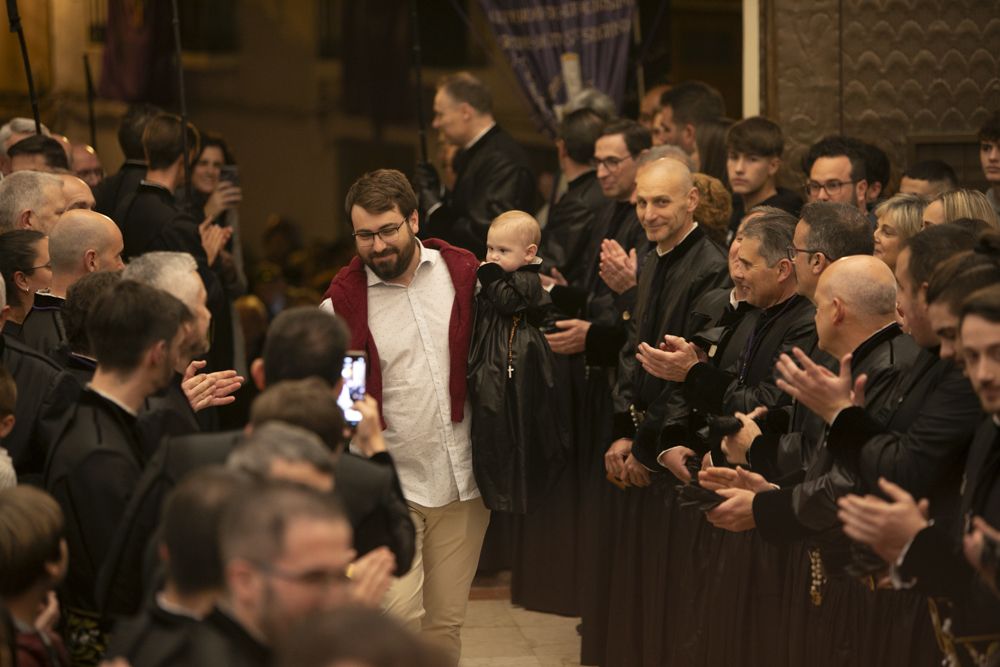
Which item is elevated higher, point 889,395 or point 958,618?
point 889,395

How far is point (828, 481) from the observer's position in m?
4.50

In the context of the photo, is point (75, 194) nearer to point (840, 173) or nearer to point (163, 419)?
point (163, 419)

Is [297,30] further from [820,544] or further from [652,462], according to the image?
[820,544]

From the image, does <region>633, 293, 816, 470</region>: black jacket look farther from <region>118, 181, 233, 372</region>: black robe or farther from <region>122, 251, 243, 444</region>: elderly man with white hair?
<region>118, 181, 233, 372</region>: black robe

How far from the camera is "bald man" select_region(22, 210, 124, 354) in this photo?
5.58 m

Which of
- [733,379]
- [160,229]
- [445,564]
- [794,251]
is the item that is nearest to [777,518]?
[733,379]

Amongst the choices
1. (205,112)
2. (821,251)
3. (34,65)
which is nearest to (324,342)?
(821,251)

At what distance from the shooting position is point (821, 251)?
5363 mm

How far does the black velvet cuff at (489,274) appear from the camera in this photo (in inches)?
231

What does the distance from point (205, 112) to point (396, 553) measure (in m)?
12.7

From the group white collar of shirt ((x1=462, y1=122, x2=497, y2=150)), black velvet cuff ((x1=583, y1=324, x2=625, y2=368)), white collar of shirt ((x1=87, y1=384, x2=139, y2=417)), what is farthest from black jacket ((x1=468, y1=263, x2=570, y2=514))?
white collar of shirt ((x1=462, y1=122, x2=497, y2=150))

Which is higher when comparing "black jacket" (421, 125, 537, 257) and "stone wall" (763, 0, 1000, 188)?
"stone wall" (763, 0, 1000, 188)

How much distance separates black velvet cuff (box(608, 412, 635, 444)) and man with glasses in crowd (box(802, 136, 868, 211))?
1385 mm

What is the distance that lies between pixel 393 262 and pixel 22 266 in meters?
1.35
